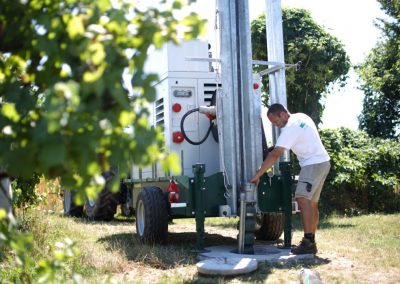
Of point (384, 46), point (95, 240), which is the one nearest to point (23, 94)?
point (95, 240)

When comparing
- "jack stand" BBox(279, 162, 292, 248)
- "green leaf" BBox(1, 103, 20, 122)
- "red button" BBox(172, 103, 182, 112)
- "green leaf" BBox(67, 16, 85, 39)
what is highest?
"red button" BBox(172, 103, 182, 112)

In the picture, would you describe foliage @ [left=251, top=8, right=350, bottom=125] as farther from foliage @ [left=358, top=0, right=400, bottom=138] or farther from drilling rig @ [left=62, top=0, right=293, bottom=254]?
foliage @ [left=358, top=0, right=400, bottom=138]

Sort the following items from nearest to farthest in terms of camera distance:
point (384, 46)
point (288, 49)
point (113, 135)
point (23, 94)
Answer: point (113, 135)
point (23, 94)
point (288, 49)
point (384, 46)

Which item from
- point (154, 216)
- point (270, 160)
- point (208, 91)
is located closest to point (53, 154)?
point (270, 160)

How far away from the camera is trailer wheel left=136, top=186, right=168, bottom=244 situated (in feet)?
22.1

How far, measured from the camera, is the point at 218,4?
6.52 m

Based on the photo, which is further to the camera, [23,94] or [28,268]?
[28,268]

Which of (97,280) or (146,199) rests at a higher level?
(146,199)

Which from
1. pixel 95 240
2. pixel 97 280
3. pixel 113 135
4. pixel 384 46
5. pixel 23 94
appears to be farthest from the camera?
pixel 384 46

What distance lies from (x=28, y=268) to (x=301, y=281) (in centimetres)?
241

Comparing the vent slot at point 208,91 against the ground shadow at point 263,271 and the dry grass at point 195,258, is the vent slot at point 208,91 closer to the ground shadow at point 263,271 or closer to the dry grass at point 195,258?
the dry grass at point 195,258

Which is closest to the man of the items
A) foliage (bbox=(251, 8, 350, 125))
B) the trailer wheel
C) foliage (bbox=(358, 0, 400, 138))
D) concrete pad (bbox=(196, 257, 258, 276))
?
concrete pad (bbox=(196, 257, 258, 276))

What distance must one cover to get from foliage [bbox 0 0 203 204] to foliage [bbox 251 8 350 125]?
1108 centimetres

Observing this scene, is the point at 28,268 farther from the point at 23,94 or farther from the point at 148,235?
the point at 23,94
